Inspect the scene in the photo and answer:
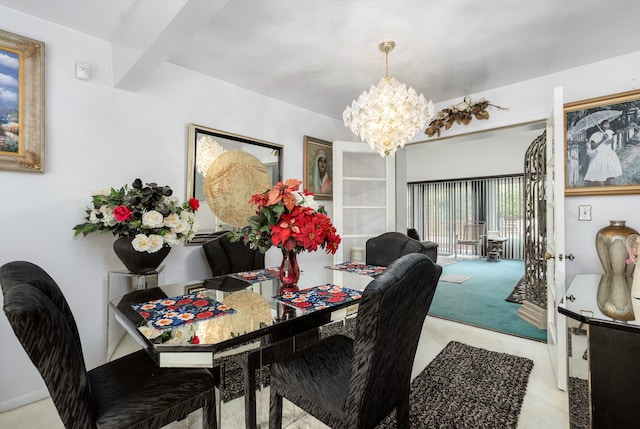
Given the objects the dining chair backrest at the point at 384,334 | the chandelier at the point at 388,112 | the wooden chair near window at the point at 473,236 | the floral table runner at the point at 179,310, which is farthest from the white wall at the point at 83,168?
the wooden chair near window at the point at 473,236

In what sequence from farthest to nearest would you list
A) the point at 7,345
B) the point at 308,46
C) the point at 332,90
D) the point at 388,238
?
the point at 332,90 → the point at 388,238 → the point at 308,46 → the point at 7,345

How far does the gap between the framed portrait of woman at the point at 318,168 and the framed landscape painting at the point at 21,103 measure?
7.37ft

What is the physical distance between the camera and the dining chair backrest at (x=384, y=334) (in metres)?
0.91

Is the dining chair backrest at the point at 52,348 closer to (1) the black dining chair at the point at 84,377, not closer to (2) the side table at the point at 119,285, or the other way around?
(1) the black dining chair at the point at 84,377

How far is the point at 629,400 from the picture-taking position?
41.0 inches

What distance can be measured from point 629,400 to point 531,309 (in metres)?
2.48

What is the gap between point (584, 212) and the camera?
2.50m

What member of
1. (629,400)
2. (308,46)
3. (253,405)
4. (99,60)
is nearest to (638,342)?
(629,400)

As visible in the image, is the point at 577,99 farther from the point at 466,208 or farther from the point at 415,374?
the point at 466,208

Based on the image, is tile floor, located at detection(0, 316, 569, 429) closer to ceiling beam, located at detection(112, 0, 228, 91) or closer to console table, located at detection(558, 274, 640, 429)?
console table, located at detection(558, 274, 640, 429)

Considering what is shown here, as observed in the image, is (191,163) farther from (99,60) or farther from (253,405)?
(253,405)

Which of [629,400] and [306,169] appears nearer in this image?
[629,400]

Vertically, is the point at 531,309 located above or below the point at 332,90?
below

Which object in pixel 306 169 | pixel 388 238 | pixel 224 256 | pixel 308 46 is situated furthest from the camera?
pixel 306 169
